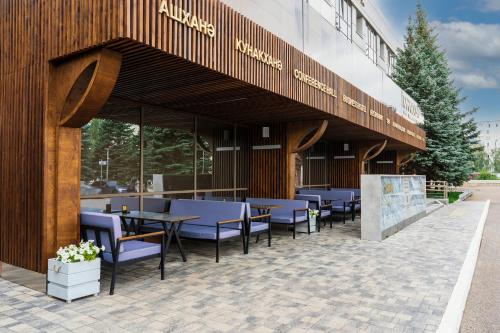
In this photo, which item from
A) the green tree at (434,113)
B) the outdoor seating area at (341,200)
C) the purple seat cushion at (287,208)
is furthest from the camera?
the green tree at (434,113)

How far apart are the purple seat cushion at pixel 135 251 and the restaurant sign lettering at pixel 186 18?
9.97ft

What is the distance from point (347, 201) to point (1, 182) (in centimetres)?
963

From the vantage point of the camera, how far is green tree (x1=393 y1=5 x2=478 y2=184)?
79.1 ft

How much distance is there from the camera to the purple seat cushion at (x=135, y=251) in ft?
16.0

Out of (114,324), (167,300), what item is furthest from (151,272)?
(114,324)

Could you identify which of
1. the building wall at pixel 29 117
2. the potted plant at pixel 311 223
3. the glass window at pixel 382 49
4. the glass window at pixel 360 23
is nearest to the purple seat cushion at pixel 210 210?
the building wall at pixel 29 117

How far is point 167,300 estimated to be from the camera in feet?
14.6

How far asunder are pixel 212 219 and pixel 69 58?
12.8 ft

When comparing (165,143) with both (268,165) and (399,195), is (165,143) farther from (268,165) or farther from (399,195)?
(399,195)

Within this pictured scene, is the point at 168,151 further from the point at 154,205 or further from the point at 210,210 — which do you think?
the point at 210,210

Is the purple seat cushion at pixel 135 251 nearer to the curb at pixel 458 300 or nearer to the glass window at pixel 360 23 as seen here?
the curb at pixel 458 300

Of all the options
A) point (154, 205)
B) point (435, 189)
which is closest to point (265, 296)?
point (154, 205)

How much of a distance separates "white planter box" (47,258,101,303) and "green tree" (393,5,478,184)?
2363 centimetres

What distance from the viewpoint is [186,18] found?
483cm
